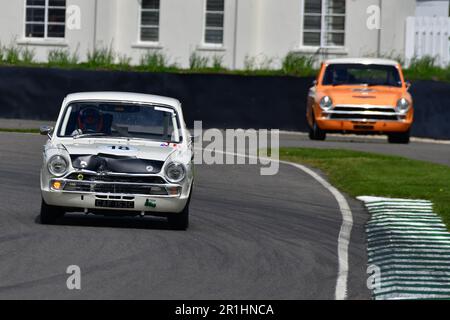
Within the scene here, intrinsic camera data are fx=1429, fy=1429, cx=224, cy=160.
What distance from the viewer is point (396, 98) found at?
98.0 ft

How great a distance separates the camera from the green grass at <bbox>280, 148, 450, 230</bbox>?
20.7 m

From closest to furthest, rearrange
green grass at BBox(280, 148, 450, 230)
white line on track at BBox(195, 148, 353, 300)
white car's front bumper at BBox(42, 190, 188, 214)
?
white line on track at BBox(195, 148, 353, 300)
white car's front bumper at BBox(42, 190, 188, 214)
green grass at BBox(280, 148, 450, 230)

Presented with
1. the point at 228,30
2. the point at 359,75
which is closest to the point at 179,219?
the point at 359,75

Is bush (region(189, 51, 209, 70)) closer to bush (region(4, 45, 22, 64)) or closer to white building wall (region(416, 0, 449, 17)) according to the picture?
bush (region(4, 45, 22, 64))

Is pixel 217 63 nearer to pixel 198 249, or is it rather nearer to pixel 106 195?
pixel 106 195

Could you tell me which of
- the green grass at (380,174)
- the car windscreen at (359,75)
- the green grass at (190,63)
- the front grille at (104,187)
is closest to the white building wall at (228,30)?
the green grass at (190,63)

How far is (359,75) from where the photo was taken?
100 feet

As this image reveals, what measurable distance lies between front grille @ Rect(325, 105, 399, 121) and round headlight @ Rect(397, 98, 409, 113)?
0.12m

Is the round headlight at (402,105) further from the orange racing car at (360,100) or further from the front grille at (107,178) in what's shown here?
the front grille at (107,178)

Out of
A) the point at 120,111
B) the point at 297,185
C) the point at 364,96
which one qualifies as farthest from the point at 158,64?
the point at 120,111

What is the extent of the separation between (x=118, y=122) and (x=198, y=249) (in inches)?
99.0

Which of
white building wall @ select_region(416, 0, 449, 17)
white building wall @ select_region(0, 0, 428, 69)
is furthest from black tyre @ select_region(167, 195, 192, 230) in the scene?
white building wall @ select_region(416, 0, 449, 17)
